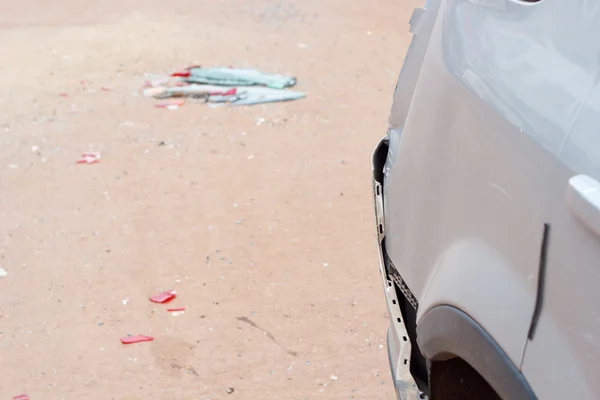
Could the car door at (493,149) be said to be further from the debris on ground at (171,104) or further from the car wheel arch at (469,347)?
the debris on ground at (171,104)

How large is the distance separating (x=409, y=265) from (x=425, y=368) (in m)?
0.30

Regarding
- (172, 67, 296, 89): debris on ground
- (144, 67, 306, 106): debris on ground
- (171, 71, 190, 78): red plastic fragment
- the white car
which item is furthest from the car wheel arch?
(171, 71, 190, 78): red plastic fragment

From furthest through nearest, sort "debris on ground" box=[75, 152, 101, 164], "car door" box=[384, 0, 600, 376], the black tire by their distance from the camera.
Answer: "debris on ground" box=[75, 152, 101, 164] < the black tire < "car door" box=[384, 0, 600, 376]

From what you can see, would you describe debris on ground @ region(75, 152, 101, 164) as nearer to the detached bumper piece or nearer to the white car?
the detached bumper piece

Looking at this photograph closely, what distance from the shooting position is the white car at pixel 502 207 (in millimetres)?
1442

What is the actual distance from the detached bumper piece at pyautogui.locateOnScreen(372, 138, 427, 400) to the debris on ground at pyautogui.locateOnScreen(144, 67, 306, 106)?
475cm

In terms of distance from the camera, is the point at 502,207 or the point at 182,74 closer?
the point at 502,207

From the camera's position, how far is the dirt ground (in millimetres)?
3746

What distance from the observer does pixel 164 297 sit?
14.1 ft

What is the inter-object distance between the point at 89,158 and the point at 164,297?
2.25 meters

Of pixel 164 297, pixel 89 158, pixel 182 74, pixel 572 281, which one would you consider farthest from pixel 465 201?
pixel 182 74

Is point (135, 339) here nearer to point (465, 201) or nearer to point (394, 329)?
point (394, 329)

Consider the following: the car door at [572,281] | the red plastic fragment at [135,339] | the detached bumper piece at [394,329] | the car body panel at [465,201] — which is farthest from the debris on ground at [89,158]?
the car door at [572,281]

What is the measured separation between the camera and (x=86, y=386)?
3605 millimetres
